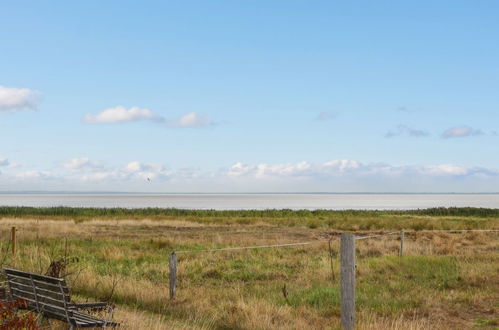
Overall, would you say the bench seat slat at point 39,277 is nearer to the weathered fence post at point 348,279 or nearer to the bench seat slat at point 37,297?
the bench seat slat at point 37,297

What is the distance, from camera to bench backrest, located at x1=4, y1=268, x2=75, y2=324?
22.4 ft

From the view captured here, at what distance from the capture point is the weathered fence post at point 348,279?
7.66m

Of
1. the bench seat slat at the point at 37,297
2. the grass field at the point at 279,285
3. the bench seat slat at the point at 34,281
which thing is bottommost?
the grass field at the point at 279,285

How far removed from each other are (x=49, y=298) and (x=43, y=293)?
27cm

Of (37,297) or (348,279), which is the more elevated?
(348,279)

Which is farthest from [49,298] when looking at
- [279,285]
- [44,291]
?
[279,285]

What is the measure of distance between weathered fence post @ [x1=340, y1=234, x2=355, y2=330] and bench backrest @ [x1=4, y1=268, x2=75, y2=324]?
11.1 feet

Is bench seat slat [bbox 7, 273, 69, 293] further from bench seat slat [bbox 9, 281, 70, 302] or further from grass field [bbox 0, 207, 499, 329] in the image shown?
grass field [bbox 0, 207, 499, 329]

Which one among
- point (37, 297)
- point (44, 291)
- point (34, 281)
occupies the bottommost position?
point (37, 297)

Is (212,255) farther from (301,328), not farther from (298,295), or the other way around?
(301,328)

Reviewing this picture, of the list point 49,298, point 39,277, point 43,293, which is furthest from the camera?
point 43,293

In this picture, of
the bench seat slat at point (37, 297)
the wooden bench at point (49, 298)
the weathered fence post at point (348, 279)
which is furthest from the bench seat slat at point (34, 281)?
the weathered fence post at point (348, 279)

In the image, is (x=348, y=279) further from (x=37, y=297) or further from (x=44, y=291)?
(x=37, y=297)

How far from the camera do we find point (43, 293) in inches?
294
